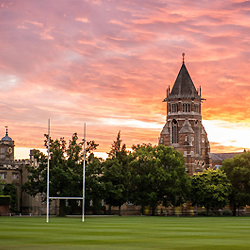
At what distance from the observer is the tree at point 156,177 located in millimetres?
91875

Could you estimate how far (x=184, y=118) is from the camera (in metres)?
174

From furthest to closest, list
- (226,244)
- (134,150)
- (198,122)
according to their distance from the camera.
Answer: (198,122)
(134,150)
(226,244)

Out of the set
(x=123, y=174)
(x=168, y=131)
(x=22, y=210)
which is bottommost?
(x=22, y=210)

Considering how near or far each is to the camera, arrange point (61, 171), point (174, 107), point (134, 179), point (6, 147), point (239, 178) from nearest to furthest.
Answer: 1. point (61, 171)
2. point (134, 179)
3. point (239, 178)
4. point (6, 147)
5. point (174, 107)

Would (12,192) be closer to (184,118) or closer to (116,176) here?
(116,176)

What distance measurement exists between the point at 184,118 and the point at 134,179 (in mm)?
85269

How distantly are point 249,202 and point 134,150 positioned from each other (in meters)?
25.3

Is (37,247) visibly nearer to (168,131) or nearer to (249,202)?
(249,202)

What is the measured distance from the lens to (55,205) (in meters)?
105

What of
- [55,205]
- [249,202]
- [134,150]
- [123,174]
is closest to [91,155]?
[123,174]

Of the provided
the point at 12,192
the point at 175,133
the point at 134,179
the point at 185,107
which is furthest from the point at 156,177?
the point at 185,107

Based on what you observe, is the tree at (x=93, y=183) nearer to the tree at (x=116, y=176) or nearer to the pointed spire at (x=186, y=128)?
the tree at (x=116, y=176)

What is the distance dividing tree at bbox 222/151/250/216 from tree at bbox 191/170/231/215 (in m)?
2.71

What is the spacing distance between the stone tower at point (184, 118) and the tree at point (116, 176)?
249 ft
